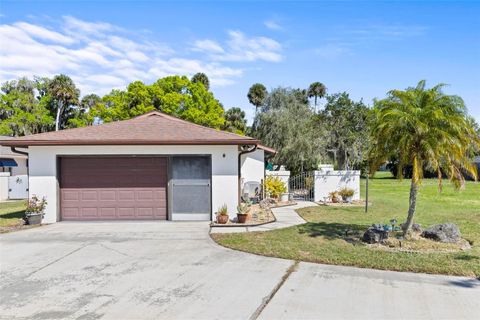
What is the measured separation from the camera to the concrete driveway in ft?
14.8

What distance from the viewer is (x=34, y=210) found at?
11.2 m

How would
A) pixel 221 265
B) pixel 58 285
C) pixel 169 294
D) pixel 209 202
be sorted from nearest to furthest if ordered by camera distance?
pixel 169 294 → pixel 58 285 → pixel 221 265 → pixel 209 202

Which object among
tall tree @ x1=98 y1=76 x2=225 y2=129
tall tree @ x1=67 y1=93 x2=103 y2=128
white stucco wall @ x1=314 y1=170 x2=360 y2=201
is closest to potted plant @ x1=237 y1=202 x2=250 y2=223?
white stucco wall @ x1=314 y1=170 x2=360 y2=201

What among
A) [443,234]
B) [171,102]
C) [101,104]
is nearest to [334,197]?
[443,234]

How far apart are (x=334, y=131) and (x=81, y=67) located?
16457 mm

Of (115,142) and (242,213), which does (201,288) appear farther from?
(115,142)

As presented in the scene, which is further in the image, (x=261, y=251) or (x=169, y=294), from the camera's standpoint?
(x=261, y=251)

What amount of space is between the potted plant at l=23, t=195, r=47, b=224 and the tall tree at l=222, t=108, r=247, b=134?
32172mm

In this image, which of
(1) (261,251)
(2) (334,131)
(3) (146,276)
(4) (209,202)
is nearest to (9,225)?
(4) (209,202)

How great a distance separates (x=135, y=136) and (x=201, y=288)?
7.41m

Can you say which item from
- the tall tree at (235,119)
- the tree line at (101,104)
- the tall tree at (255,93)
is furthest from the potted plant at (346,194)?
the tall tree at (255,93)

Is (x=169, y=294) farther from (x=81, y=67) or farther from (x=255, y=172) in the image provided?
(x=81, y=67)

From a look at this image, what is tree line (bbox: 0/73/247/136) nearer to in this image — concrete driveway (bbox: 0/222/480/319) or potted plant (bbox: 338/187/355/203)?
potted plant (bbox: 338/187/355/203)

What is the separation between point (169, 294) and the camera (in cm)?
513
